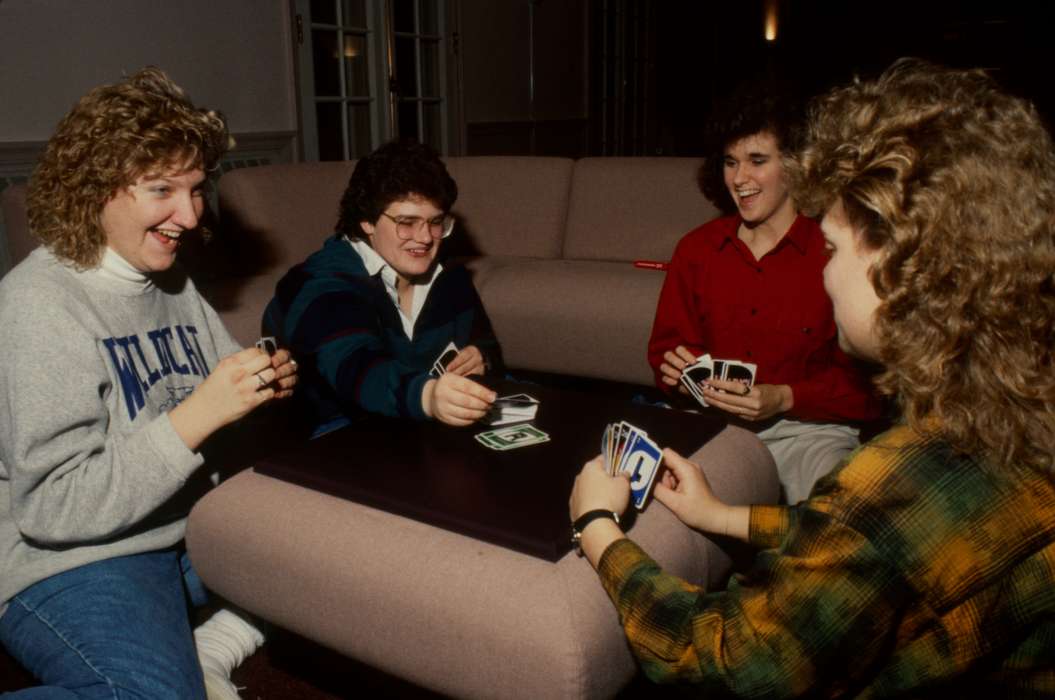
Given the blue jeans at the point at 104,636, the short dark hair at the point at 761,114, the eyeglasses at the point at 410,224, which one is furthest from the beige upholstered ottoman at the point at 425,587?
the short dark hair at the point at 761,114

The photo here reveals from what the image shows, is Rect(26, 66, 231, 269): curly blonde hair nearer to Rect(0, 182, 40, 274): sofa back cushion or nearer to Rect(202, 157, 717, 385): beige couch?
Rect(0, 182, 40, 274): sofa back cushion

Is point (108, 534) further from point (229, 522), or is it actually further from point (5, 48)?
point (5, 48)

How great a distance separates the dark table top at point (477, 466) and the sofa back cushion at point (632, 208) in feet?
6.40

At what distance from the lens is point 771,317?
85.4 inches

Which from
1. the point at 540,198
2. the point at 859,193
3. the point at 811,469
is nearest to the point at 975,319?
the point at 859,193

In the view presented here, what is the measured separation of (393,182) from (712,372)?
869 mm

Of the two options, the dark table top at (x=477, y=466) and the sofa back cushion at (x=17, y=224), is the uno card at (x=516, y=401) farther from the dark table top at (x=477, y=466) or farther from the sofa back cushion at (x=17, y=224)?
the sofa back cushion at (x=17, y=224)

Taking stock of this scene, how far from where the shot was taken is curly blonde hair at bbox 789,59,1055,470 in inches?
36.0

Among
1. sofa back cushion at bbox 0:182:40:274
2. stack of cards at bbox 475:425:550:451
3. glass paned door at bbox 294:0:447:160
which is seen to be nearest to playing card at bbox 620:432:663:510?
stack of cards at bbox 475:425:550:451

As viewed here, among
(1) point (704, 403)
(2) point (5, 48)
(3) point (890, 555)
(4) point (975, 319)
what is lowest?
(1) point (704, 403)

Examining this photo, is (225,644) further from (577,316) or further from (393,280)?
(577,316)

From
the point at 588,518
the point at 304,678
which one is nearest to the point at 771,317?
the point at 588,518

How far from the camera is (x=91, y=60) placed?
12.5ft

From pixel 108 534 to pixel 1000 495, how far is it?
1.29m
